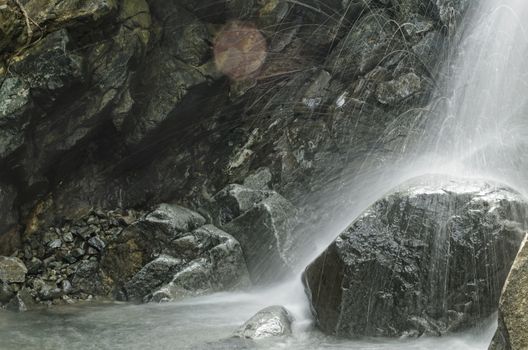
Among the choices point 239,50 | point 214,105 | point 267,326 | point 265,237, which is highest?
point 239,50

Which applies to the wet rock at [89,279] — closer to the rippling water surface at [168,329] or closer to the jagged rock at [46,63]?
Answer: the rippling water surface at [168,329]

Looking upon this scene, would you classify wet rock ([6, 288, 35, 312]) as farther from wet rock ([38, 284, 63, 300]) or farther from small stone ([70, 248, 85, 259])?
small stone ([70, 248, 85, 259])

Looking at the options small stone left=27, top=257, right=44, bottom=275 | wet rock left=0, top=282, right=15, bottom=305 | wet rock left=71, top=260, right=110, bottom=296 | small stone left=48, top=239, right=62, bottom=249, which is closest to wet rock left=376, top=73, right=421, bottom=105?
wet rock left=71, top=260, right=110, bottom=296

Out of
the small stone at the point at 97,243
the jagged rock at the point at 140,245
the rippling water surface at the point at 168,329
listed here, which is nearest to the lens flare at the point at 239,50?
the jagged rock at the point at 140,245

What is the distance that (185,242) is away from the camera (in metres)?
8.97

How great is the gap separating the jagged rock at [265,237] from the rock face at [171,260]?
0.75ft

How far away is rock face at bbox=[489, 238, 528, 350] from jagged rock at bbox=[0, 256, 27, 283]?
23.6ft

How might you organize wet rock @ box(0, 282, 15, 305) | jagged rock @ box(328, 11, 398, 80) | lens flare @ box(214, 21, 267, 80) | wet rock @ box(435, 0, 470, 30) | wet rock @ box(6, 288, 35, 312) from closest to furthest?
wet rock @ box(6, 288, 35, 312), wet rock @ box(0, 282, 15, 305), lens flare @ box(214, 21, 267, 80), jagged rock @ box(328, 11, 398, 80), wet rock @ box(435, 0, 470, 30)

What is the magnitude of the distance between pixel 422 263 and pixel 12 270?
21.0 feet

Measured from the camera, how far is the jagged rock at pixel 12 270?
8352mm

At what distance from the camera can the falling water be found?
6.30 meters

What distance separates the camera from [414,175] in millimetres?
9805

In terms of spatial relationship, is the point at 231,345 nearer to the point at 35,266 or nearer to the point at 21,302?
the point at 21,302

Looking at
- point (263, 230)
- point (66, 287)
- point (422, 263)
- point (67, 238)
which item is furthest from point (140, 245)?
point (422, 263)
